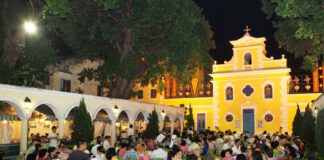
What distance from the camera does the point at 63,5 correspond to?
20.2 m

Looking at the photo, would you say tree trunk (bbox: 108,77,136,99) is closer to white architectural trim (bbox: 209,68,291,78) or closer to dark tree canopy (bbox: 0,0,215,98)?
dark tree canopy (bbox: 0,0,215,98)

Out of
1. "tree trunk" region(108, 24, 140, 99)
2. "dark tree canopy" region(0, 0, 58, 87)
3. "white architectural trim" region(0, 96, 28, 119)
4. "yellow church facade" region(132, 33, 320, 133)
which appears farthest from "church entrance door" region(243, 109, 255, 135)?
"white architectural trim" region(0, 96, 28, 119)

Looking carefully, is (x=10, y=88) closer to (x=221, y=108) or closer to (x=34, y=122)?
(x=34, y=122)

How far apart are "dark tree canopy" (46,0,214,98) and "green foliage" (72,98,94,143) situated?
635 centimetres

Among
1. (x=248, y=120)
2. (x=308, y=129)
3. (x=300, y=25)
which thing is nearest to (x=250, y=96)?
(x=248, y=120)

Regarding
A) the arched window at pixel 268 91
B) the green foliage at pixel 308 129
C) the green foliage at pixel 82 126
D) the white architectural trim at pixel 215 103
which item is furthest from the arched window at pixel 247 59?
the green foliage at pixel 82 126

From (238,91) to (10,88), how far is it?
2326 centimetres

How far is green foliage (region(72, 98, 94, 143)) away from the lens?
20.3 meters

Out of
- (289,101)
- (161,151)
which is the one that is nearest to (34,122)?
(161,151)

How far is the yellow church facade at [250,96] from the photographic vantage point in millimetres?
34281

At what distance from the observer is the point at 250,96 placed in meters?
35.8

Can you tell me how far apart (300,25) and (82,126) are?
1156 cm

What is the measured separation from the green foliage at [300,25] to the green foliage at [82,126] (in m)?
10.3

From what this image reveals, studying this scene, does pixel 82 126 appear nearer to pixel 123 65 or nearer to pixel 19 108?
pixel 19 108
